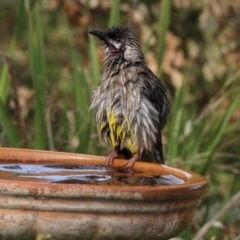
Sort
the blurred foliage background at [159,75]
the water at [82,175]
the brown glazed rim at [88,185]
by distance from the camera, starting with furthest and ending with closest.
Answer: the blurred foliage background at [159,75] < the water at [82,175] < the brown glazed rim at [88,185]

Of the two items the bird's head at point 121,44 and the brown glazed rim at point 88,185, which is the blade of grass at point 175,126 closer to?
the bird's head at point 121,44

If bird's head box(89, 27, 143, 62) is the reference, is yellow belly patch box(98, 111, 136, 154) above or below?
below

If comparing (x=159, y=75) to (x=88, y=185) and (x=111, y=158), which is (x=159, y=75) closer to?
(x=111, y=158)

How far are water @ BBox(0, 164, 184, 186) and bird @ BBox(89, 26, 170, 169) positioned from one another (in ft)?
2.73

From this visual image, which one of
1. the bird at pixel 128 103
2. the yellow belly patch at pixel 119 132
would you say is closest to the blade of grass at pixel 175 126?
the bird at pixel 128 103

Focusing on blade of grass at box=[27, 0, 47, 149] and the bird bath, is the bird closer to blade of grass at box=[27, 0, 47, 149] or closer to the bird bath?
blade of grass at box=[27, 0, 47, 149]

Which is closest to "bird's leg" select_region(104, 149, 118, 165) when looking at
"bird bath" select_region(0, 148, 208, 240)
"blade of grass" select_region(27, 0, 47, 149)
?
"blade of grass" select_region(27, 0, 47, 149)

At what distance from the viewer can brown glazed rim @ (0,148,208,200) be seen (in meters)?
2.93

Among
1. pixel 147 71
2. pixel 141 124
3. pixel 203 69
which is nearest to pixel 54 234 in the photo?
pixel 141 124

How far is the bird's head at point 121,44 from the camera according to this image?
5617 mm

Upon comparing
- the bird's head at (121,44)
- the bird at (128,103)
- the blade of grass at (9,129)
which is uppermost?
the bird's head at (121,44)

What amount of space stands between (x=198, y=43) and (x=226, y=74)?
45cm

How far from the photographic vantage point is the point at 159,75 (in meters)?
6.20

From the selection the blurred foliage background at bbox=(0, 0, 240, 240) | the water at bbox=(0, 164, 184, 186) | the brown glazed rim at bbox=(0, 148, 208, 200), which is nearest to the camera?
the brown glazed rim at bbox=(0, 148, 208, 200)
